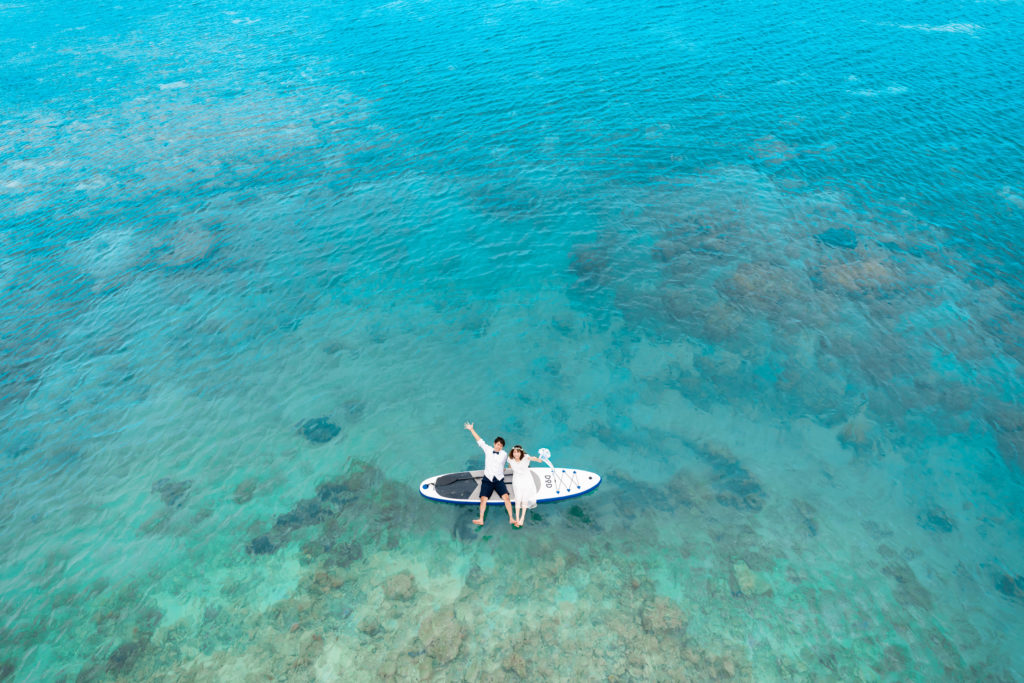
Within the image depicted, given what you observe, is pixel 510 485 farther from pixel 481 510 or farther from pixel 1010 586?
pixel 1010 586

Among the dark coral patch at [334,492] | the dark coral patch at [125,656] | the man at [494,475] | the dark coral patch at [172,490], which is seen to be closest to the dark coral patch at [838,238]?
the man at [494,475]

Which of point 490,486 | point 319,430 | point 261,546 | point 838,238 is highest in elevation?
point 490,486

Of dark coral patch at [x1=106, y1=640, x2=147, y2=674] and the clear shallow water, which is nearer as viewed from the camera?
dark coral patch at [x1=106, y1=640, x2=147, y2=674]

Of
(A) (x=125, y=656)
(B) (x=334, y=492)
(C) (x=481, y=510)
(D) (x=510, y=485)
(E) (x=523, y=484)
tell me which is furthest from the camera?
(B) (x=334, y=492)

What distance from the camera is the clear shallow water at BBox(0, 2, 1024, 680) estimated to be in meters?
19.5

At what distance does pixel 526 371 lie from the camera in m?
29.4

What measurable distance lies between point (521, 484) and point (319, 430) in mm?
11572

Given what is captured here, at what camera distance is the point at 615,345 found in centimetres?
3045

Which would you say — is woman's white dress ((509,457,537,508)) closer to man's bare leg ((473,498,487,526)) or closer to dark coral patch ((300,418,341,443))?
man's bare leg ((473,498,487,526))

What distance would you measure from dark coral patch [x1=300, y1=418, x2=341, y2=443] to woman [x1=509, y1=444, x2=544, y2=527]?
1037 centimetres

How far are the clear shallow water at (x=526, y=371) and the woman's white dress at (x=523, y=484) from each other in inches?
66.5

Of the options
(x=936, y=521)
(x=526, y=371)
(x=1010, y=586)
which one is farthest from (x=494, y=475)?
(x=1010, y=586)

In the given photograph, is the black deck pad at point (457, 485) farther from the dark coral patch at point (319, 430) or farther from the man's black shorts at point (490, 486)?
the dark coral patch at point (319, 430)

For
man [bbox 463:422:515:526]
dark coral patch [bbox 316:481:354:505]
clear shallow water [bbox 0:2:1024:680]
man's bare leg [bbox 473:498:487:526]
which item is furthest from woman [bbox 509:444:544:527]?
dark coral patch [bbox 316:481:354:505]
